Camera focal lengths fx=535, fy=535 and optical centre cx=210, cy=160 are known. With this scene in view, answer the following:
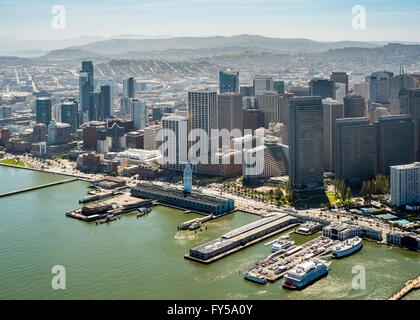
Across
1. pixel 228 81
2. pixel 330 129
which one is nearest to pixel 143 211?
pixel 330 129

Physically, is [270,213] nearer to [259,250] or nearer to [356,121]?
[259,250]

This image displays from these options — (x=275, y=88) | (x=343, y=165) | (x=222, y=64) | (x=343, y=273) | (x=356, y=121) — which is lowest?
(x=343, y=273)

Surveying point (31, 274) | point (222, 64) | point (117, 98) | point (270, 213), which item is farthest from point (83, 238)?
point (222, 64)

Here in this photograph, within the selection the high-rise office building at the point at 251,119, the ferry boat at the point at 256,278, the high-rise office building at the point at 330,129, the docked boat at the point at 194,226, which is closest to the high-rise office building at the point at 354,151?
the high-rise office building at the point at 330,129

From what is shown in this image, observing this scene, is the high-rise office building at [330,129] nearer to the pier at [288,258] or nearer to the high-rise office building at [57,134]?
the pier at [288,258]

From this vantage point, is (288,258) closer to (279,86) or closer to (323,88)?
(323,88)

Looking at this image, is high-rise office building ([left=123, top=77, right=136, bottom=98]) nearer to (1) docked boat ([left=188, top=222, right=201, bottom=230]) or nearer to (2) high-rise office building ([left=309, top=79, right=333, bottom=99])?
(2) high-rise office building ([left=309, top=79, right=333, bottom=99])
